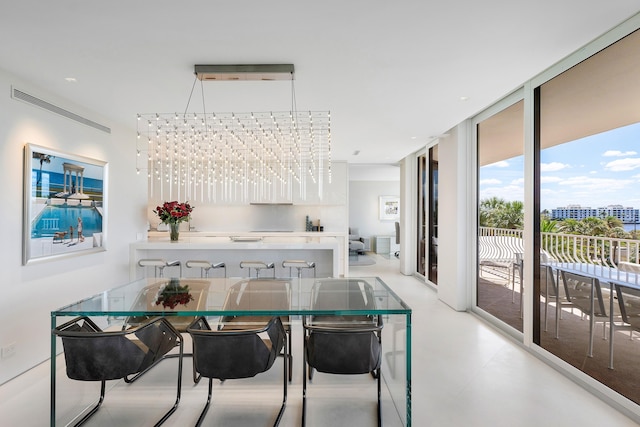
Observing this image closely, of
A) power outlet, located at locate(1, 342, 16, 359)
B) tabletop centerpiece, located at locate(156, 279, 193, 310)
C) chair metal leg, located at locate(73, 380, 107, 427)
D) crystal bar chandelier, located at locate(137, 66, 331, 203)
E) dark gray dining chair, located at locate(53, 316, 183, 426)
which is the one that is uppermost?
crystal bar chandelier, located at locate(137, 66, 331, 203)

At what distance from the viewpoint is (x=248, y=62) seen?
2887mm

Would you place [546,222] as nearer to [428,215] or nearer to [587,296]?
[587,296]

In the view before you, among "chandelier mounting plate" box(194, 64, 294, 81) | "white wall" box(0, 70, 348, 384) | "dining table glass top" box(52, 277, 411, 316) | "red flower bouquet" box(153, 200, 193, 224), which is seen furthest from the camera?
"red flower bouquet" box(153, 200, 193, 224)

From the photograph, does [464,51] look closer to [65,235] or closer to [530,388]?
[530,388]

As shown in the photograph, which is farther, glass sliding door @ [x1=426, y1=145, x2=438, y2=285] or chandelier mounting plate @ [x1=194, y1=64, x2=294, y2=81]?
glass sliding door @ [x1=426, y1=145, x2=438, y2=285]

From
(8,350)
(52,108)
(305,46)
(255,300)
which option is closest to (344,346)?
(255,300)

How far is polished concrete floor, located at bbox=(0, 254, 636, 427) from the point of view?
7.93 ft

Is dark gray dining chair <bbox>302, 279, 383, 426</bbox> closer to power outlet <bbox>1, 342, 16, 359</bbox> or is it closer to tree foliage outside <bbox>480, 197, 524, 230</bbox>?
tree foliage outside <bbox>480, 197, 524, 230</bbox>

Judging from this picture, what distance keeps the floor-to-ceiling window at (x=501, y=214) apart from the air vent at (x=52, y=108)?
16.5 feet

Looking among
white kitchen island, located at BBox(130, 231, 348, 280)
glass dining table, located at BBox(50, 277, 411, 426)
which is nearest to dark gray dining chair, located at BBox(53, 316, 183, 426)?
glass dining table, located at BBox(50, 277, 411, 426)

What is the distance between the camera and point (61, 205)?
3602 millimetres

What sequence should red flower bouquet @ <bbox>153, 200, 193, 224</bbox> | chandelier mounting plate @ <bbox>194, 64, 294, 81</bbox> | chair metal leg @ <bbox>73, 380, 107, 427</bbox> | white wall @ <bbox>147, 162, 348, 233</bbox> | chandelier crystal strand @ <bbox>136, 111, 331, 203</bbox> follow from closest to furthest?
chair metal leg @ <bbox>73, 380, 107, 427</bbox> → chandelier mounting plate @ <bbox>194, 64, 294, 81</bbox> → chandelier crystal strand @ <bbox>136, 111, 331, 203</bbox> → red flower bouquet @ <bbox>153, 200, 193, 224</bbox> → white wall @ <bbox>147, 162, 348, 233</bbox>

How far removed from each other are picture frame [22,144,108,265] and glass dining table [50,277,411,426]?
3.70 feet

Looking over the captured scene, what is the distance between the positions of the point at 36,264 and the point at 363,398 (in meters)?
3.29
